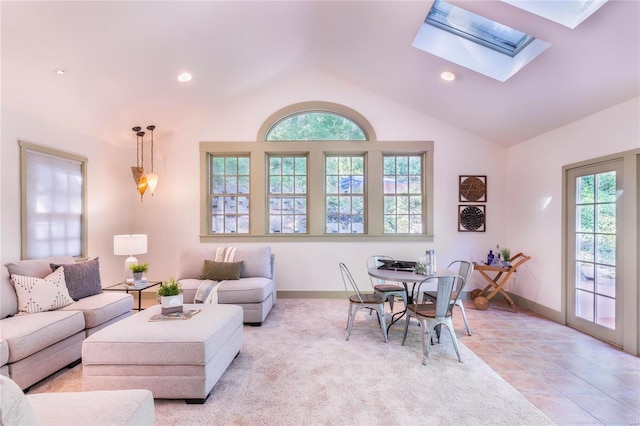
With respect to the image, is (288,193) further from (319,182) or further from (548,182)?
(548,182)

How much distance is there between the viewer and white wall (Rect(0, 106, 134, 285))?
3.03m

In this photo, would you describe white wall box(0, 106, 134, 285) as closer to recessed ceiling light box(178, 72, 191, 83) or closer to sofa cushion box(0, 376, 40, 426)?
recessed ceiling light box(178, 72, 191, 83)

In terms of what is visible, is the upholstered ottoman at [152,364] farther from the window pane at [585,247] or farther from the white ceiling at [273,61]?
the window pane at [585,247]

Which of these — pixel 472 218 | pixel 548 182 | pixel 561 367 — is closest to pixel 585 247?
pixel 548 182

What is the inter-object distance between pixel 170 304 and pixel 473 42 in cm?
437

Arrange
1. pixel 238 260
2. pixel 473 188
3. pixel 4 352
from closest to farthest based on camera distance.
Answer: pixel 4 352 → pixel 238 260 → pixel 473 188

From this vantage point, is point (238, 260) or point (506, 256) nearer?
point (238, 260)

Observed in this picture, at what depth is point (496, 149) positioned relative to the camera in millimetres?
5004

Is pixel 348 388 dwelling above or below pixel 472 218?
below

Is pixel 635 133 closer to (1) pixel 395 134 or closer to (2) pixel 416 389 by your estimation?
(1) pixel 395 134

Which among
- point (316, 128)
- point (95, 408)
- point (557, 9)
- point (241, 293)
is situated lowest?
point (241, 293)

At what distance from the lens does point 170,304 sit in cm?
262

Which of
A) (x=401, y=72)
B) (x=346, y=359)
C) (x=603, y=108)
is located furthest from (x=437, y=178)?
(x=346, y=359)

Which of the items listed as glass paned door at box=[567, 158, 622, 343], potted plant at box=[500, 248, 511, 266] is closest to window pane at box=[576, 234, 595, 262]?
glass paned door at box=[567, 158, 622, 343]
